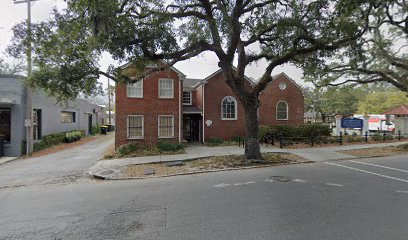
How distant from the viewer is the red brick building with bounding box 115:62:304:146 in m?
16.6

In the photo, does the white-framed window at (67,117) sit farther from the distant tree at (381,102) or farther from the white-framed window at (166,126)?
the distant tree at (381,102)

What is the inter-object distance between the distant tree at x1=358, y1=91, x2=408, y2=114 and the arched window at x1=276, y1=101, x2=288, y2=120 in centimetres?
2945

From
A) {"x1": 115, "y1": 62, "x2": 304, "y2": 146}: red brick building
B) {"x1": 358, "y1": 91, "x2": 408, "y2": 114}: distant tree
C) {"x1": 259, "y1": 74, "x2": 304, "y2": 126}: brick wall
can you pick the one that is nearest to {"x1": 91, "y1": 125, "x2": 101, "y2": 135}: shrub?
{"x1": 115, "y1": 62, "x2": 304, "y2": 146}: red brick building

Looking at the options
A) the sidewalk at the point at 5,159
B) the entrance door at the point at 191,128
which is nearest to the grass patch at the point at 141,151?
the sidewalk at the point at 5,159

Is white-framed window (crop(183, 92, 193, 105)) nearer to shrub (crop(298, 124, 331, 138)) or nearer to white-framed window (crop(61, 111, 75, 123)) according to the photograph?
shrub (crop(298, 124, 331, 138))

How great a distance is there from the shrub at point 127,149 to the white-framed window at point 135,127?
44.0 inches

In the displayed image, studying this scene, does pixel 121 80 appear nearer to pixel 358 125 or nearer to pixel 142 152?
pixel 142 152

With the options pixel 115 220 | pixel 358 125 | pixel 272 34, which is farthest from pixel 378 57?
pixel 115 220

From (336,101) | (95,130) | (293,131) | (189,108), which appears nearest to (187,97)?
(189,108)

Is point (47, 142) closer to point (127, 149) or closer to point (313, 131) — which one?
point (127, 149)

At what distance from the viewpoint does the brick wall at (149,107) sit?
16297 millimetres

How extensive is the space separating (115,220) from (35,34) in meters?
8.53

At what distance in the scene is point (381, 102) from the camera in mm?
42844

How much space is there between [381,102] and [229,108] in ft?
127
